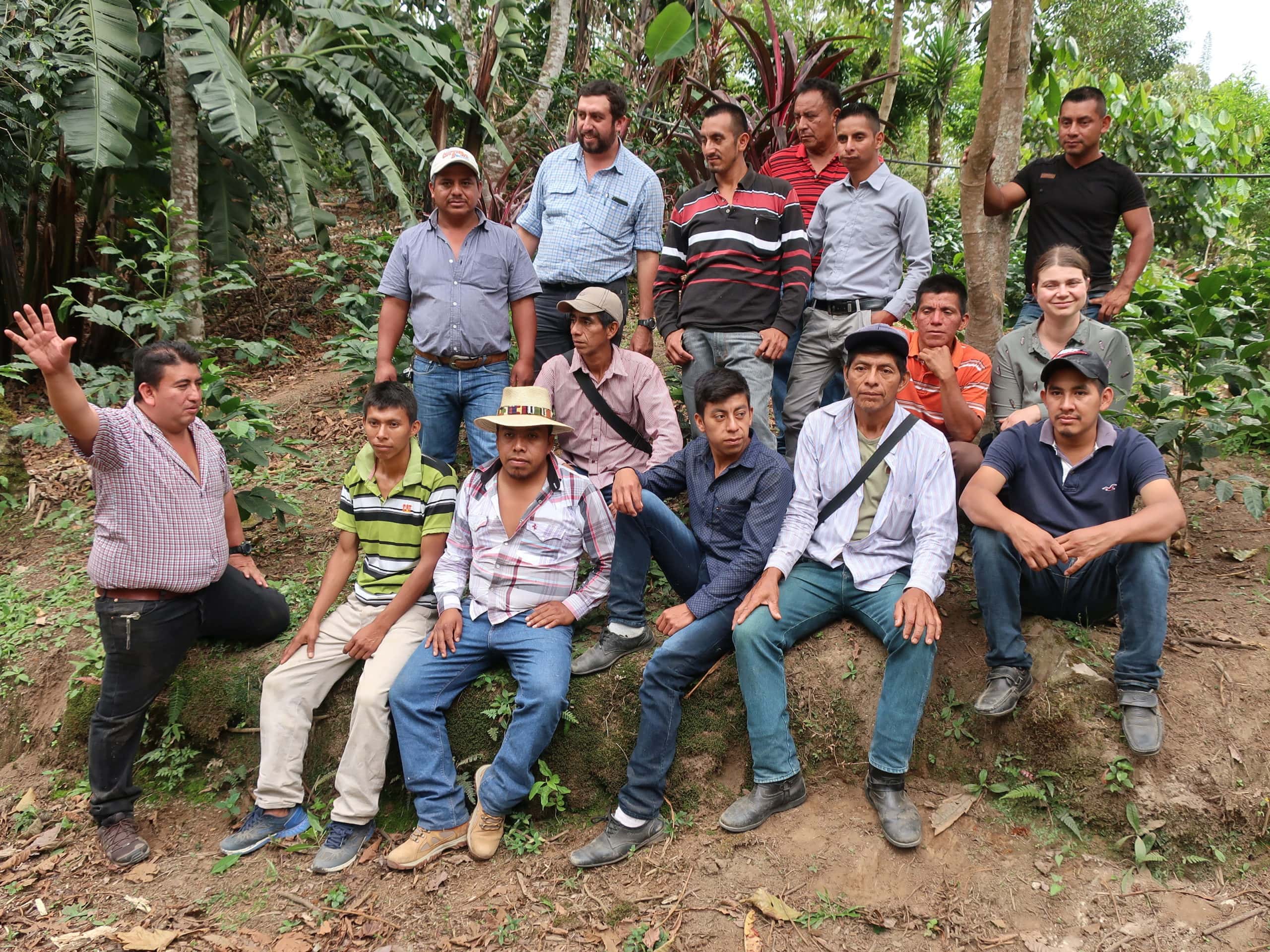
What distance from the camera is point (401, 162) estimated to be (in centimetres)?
→ 1052

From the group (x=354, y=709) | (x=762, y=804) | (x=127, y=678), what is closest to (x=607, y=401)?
(x=354, y=709)

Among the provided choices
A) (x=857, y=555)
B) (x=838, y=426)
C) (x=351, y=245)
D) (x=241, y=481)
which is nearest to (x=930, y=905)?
(x=857, y=555)

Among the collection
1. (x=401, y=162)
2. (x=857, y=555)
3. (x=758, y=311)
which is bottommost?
(x=857, y=555)

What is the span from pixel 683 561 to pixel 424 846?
1585 mm

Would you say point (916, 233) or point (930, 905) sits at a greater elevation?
point (916, 233)

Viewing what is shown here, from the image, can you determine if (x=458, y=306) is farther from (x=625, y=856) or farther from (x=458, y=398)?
(x=625, y=856)

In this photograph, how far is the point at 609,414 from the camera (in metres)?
4.26

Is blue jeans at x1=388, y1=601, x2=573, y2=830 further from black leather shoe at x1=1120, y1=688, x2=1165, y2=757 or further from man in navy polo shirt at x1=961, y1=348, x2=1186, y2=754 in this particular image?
black leather shoe at x1=1120, y1=688, x2=1165, y2=757

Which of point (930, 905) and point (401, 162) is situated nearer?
point (930, 905)

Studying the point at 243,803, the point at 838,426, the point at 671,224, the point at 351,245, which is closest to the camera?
the point at 838,426

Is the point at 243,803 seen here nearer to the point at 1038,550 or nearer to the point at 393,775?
the point at 393,775

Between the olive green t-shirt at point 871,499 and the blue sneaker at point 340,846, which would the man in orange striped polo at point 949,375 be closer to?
the olive green t-shirt at point 871,499

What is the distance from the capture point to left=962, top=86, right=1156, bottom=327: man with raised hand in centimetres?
457

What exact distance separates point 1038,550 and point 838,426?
3.04 ft
